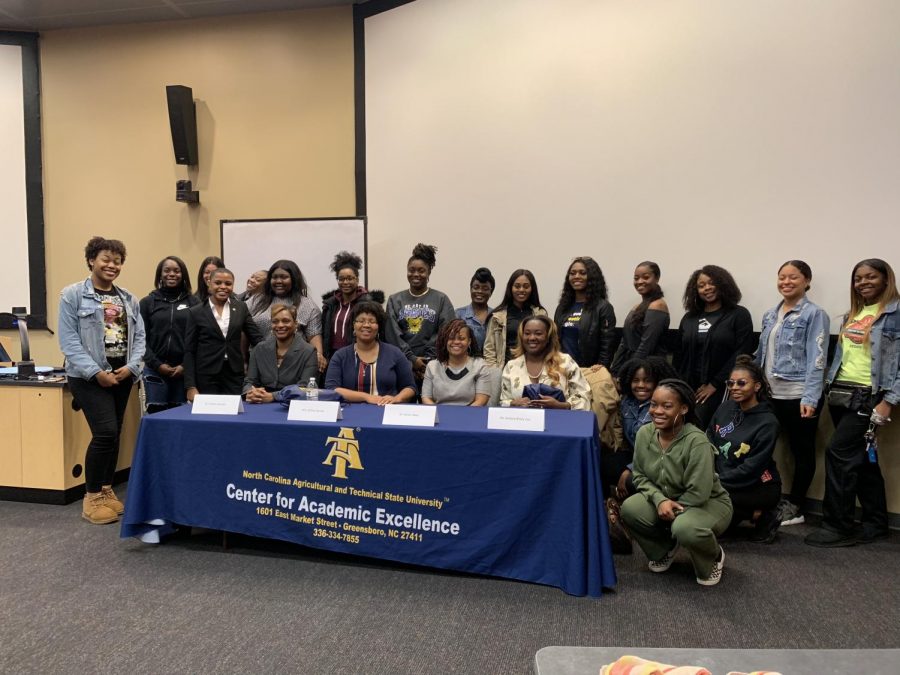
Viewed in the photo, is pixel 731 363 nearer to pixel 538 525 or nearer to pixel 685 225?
pixel 685 225

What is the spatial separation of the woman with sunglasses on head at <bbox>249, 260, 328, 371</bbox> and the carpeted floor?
1415mm

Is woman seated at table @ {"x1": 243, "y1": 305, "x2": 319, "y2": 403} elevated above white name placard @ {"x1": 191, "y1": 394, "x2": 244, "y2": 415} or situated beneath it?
elevated above

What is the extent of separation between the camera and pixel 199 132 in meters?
5.88

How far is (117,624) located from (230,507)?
27.4 inches

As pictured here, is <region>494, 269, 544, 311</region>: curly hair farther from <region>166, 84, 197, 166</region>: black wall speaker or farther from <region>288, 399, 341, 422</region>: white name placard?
<region>166, 84, 197, 166</region>: black wall speaker

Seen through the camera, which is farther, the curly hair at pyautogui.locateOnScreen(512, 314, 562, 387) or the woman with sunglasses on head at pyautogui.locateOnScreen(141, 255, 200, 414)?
the woman with sunglasses on head at pyautogui.locateOnScreen(141, 255, 200, 414)

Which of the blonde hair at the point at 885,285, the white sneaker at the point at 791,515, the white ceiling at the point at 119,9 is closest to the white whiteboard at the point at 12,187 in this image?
the white ceiling at the point at 119,9

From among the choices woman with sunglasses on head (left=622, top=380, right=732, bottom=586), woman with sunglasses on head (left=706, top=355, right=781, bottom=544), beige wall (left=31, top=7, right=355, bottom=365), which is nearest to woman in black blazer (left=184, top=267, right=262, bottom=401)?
beige wall (left=31, top=7, right=355, bottom=365)

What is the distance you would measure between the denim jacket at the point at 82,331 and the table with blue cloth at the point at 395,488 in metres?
0.77

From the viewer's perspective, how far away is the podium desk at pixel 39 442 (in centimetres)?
396

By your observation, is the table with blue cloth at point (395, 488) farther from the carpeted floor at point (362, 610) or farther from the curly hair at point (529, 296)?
the curly hair at point (529, 296)

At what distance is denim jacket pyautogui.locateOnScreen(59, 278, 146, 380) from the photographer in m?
3.59

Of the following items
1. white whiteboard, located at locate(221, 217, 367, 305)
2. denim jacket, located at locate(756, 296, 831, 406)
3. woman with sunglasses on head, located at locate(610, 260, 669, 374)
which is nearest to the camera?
denim jacket, located at locate(756, 296, 831, 406)

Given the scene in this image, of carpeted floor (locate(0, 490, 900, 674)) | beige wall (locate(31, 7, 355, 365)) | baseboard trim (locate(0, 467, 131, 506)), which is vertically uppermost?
beige wall (locate(31, 7, 355, 365))
